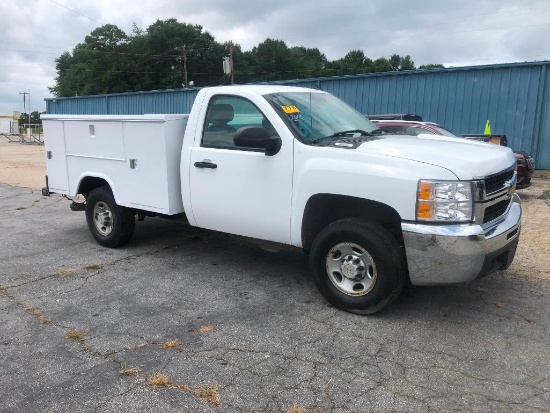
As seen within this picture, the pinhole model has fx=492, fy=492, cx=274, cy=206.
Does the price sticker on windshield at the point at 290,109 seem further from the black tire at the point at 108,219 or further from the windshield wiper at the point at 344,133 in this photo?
the black tire at the point at 108,219

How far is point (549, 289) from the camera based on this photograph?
488 cm

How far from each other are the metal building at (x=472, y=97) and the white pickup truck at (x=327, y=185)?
36.9 ft

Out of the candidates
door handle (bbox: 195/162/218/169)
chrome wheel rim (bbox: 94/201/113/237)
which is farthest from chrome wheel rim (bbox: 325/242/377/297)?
chrome wheel rim (bbox: 94/201/113/237)

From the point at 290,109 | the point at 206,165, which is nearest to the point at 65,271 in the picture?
the point at 206,165

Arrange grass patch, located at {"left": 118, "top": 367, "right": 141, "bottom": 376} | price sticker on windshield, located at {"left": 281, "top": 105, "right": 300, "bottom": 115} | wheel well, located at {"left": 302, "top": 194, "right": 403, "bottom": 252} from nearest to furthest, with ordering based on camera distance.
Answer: grass patch, located at {"left": 118, "top": 367, "right": 141, "bottom": 376}
wheel well, located at {"left": 302, "top": 194, "right": 403, "bottom": 252}
price sticker on windshield, located at {"left": 281, "top": 105, "right": 300, "bottom": 115}

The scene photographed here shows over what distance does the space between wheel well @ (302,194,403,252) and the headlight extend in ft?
0.87

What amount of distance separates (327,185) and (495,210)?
55.9 inches

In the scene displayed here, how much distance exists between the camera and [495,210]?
4121 mm

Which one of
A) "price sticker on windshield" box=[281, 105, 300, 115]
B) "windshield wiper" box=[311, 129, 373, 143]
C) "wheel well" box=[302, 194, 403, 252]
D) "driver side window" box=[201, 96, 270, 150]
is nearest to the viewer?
"wheel well" box=[302, 194, 403, 252]

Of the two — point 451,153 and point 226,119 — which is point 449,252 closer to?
point 451,153

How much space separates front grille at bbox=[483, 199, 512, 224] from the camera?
12.9 feet

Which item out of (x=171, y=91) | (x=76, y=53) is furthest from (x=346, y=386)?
(x=76, y=53)

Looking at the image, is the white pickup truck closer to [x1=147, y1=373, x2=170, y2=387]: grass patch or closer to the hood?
the hood

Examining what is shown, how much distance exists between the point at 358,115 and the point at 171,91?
65.3 ft
